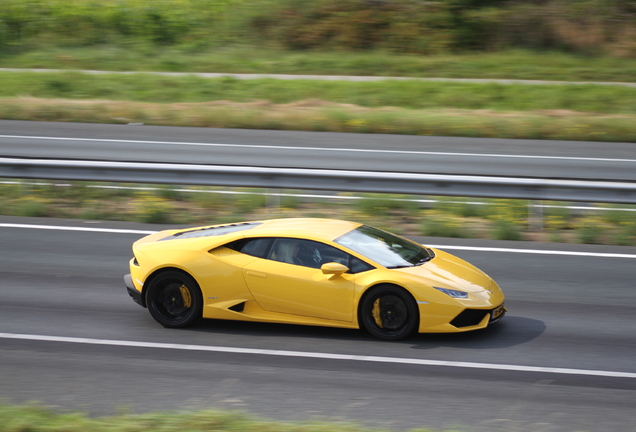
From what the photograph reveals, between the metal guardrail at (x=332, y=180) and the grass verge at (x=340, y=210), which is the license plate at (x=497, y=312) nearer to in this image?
the grass verge at (x=340, y=210)

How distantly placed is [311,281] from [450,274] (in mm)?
1378

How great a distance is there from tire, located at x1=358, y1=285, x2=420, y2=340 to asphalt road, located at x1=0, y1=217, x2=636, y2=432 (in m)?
0.14

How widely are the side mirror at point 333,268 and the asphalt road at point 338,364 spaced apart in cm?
71

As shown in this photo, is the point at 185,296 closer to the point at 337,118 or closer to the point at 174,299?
the point at 174,299

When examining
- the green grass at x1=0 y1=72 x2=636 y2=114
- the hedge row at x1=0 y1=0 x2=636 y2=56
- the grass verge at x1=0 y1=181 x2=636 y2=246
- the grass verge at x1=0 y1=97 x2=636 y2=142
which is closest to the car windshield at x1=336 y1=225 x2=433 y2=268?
the grass verge at x1=0 y1=181 x2=636 y2=246

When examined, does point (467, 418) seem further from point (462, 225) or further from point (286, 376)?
point (462, 225)

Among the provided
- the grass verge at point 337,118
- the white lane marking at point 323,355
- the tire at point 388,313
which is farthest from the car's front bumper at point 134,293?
the grass verge at point 337,118

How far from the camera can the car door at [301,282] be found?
24.3 feet

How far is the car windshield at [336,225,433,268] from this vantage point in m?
7.59

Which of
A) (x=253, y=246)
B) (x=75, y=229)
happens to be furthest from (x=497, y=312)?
(x=75, y=229)

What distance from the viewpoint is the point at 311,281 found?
7.44 m

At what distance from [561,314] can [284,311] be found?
3125 mm

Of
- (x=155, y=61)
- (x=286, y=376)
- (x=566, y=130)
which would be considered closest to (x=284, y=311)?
(x=286, y=376)

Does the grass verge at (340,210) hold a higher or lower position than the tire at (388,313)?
higher
